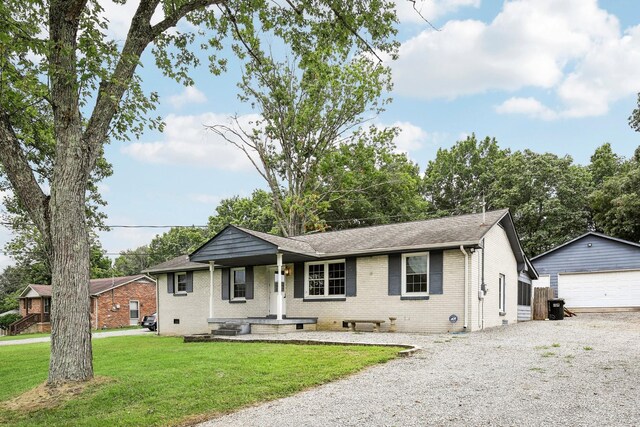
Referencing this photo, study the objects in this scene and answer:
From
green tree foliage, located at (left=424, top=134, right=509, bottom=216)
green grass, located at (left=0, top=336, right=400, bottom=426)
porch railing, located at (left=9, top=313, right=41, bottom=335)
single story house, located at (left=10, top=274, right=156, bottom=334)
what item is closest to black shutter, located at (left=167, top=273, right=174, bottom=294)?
green grass, located at (left=0, top=336, right=400, bottom=426)

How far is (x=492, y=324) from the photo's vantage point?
1589 cm

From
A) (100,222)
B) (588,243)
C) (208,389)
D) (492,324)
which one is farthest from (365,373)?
(100,222)

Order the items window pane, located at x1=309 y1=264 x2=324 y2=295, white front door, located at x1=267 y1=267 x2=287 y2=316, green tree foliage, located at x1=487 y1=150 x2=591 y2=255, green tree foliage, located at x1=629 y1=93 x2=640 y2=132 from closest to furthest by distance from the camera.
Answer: green tree foliage, located at x1=629 y1=93 x2=640 y2=132 → window pane, located at x1=309 y1=264 x2=324 y2=295 → white front door, located at x1=267 y1=267 x2=287 y2=316 → green tree foliage, located at x1=487 y1=150 x2=591 y2=255

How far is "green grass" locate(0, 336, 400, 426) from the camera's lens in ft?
19.1

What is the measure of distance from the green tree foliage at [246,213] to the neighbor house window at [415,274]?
2269 centimetres

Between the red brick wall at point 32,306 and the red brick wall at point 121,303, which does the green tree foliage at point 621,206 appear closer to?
the red brick wall at point 121,303

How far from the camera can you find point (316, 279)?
679 inches

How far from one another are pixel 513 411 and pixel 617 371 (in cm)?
327

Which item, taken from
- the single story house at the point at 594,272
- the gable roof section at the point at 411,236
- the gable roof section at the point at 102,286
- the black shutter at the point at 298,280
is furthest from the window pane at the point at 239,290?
the gable roof section at the point at 102,286

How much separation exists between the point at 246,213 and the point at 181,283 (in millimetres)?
21268

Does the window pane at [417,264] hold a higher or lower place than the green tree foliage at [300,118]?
lower

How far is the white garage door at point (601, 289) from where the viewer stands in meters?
23.1

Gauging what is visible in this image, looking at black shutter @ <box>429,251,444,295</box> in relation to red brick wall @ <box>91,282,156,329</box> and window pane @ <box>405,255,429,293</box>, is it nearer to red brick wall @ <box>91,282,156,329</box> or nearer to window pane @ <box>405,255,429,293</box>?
window pane @ <box>405,255,429,293</box>

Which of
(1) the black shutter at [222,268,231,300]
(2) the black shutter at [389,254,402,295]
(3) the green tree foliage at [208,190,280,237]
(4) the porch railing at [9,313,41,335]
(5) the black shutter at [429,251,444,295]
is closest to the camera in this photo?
Answer: (5) the black shutter at [429,251,444,295]
